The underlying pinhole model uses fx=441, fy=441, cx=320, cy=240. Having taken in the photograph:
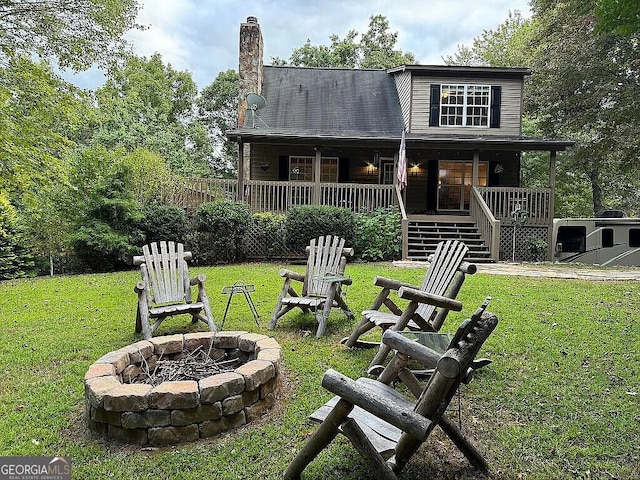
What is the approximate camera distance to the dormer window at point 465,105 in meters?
14.4

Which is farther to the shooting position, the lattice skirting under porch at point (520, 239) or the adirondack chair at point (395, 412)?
the lattice skirting under porch at point (520, 239)

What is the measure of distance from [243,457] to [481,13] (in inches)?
1298

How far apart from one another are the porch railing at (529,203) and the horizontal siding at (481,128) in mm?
2750

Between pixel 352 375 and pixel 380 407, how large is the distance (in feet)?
5.98

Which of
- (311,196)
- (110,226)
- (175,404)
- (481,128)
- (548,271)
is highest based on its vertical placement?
(481,128)

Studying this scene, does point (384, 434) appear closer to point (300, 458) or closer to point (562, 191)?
point (300, 458)

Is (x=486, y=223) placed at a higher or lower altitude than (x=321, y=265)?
higher

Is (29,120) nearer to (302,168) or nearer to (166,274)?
(166,274)

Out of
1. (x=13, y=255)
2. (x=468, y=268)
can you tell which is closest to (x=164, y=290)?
(x=468, y=268)

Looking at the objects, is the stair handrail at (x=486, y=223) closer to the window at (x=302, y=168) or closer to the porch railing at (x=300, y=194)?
the porch railing at (x=300, y=194)

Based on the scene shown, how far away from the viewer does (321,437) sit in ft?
7.35

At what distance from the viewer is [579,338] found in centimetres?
482

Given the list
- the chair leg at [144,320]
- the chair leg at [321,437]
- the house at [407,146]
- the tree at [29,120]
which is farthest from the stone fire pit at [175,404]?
the house at [407,146]

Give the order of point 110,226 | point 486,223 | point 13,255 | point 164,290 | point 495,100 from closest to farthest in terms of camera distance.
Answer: point 164,290 → point 110,226 → point 13,255 → point 486,223 → point 495,100
